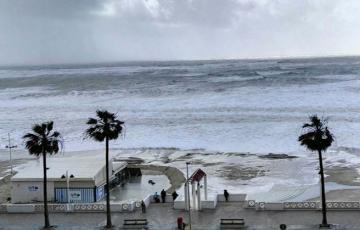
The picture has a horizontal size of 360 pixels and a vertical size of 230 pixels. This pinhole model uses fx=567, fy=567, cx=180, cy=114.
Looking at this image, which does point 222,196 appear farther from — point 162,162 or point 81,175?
point 162,162

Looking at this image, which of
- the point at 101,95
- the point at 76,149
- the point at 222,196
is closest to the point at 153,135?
the point at 76,149

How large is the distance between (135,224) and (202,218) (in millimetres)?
3483

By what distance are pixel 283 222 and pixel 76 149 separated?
34019 millimetres

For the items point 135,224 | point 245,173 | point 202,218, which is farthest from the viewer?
point 245,173

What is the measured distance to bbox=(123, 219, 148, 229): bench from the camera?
2741 cm

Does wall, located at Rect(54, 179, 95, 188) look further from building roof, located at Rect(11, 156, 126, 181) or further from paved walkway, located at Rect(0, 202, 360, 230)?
paved walkway, located at Rect(0, 202, 360, 230)

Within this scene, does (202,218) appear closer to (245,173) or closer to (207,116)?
(245,173)

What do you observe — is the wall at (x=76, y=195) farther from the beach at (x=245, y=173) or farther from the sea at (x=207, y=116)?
the sea at (x=207, y=116)

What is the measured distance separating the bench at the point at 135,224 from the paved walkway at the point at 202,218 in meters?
0.43

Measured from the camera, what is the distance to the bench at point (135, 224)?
2741 centimetres

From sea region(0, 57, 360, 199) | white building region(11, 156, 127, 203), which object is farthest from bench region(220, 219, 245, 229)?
sea region(0, 57, 360, 199)

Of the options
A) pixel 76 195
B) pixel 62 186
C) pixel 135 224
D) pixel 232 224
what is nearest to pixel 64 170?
pixel 62 186

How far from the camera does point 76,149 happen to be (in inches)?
2271

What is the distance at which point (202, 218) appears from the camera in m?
28.7
